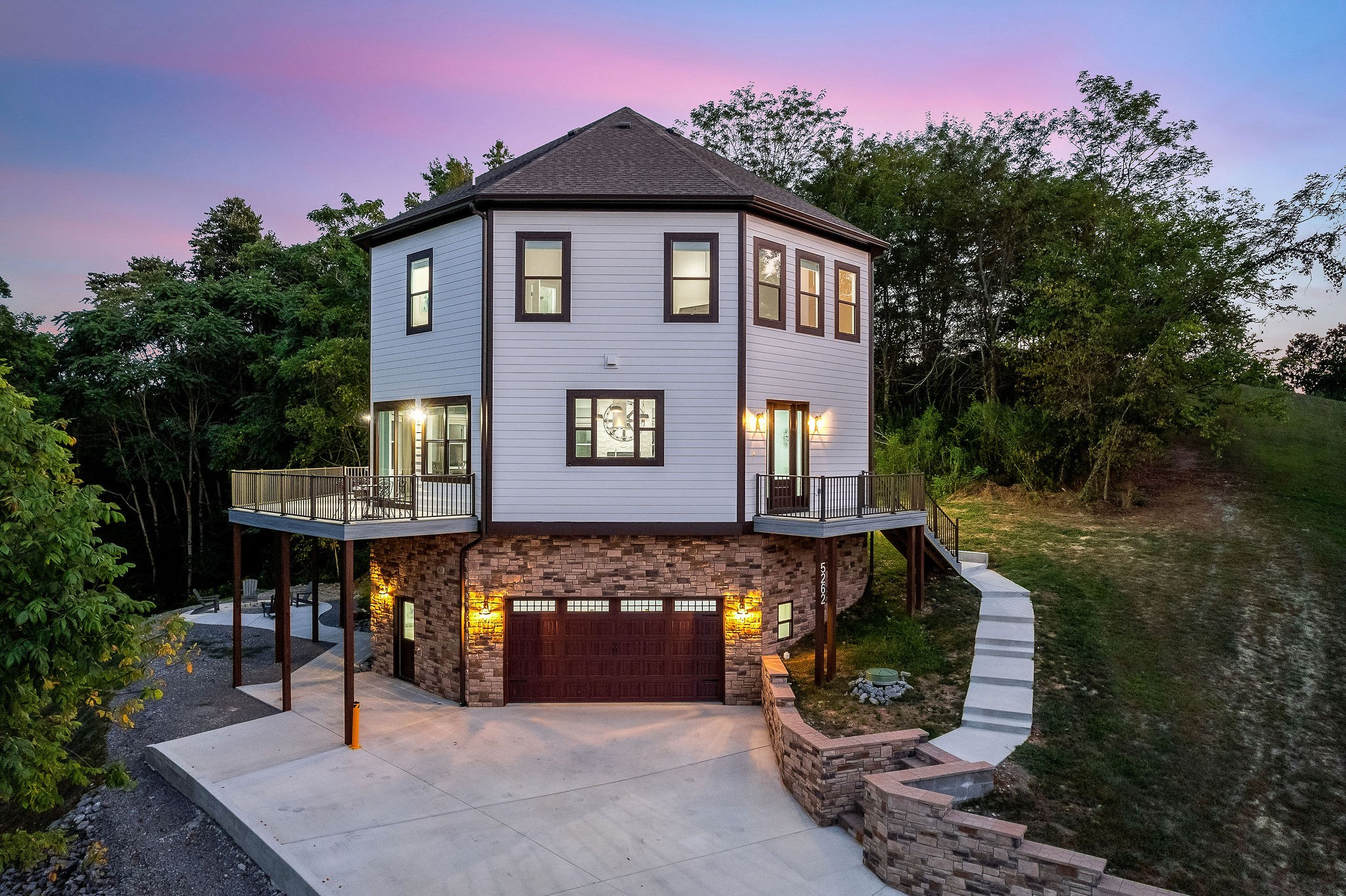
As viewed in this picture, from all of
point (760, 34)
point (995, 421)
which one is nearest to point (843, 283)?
point (760, 34)

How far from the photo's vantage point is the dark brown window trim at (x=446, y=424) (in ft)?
38.0

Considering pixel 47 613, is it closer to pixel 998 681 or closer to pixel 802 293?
pixel 802 293

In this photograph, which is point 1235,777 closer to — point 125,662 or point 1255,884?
point 1255,884

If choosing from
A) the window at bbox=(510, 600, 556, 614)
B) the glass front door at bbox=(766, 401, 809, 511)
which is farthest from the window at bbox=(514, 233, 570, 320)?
the window at bbox=(510, 600, 556, 614)

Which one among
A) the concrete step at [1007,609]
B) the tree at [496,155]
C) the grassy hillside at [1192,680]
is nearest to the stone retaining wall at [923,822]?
the grassy hillside at [1192,680]

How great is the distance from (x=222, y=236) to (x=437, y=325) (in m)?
33.3

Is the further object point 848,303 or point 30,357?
point 30,357

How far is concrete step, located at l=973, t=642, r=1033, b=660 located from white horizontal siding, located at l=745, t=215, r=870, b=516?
156 inches

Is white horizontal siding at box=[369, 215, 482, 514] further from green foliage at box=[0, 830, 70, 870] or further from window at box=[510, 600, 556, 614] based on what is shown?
green foliage at box=[0, 830, 70, 870]

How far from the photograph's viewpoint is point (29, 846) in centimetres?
711

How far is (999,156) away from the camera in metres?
23.6

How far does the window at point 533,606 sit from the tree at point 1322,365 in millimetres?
45692

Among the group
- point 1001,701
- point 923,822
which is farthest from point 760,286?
point 923,822

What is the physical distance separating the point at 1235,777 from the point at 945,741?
10.6ft
